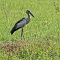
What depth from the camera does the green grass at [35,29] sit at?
807cm

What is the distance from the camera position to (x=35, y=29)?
10.7 meters

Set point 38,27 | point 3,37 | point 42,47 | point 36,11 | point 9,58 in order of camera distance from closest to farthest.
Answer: point 9,58 → point 42,47 → point 3,37 → point 38,27 → point 36,11

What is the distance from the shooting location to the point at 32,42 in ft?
28.3

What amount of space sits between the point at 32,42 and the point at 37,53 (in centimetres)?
64

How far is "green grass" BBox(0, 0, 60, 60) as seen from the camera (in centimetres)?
807

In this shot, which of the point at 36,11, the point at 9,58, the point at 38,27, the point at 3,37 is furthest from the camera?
the point at 36,11

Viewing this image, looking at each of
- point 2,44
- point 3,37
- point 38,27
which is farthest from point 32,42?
point 38,27

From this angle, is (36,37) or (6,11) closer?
(36,37)

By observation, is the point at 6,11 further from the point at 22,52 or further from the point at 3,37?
the point at 22,52

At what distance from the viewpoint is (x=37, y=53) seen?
8.09 meters

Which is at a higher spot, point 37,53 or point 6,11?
point 6,11

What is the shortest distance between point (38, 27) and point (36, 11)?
3249 mm

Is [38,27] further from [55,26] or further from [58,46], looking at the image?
[58,46]

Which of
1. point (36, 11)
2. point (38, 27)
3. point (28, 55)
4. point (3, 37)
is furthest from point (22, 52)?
point (36, 11)
